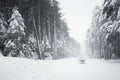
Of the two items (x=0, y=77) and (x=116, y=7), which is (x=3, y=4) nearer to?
(x=0, y=77)

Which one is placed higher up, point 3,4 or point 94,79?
point 3,4

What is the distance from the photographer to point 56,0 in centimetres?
3180

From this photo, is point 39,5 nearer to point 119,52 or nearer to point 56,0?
point 56,0

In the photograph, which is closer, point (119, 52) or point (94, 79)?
point (94, 79)

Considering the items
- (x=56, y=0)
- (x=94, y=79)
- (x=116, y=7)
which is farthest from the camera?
(x=56, y=0)

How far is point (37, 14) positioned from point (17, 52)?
9173mm

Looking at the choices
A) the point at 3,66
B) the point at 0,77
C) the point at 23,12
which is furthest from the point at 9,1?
the point at 0,77

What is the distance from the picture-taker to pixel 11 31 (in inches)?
670

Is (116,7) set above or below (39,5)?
below

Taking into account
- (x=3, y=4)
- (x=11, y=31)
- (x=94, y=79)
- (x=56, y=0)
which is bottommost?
(x=94, y=79)

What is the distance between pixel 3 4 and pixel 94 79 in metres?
16.5

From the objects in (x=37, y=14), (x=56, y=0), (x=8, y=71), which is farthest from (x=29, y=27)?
(x=8, y=71)

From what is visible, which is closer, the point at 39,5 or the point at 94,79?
the point at 94,79

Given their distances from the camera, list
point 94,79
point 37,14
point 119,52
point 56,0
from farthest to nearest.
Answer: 1. point 56,0
2. point 119,52
3. point 37,14
4. point 94,79
